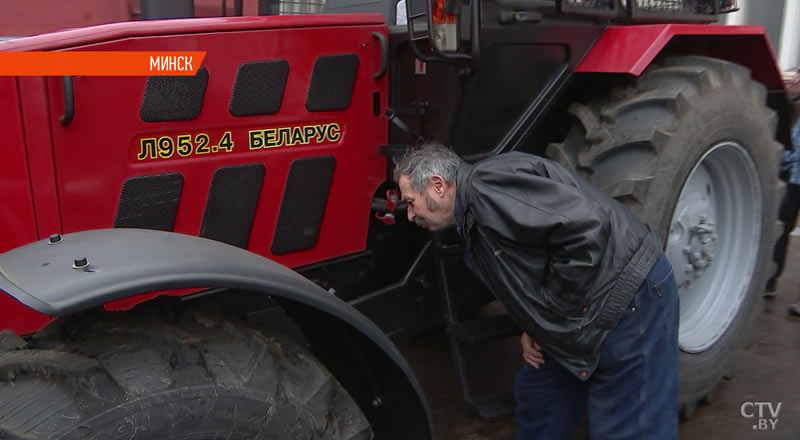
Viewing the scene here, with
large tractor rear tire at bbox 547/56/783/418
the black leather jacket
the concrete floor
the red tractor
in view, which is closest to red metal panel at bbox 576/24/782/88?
the red tractor

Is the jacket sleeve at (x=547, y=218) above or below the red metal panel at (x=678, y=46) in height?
below

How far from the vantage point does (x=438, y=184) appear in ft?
6.70

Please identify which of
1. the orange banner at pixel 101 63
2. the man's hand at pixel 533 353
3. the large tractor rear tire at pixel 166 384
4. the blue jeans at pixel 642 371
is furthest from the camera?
the man's hand at pixel 533 353

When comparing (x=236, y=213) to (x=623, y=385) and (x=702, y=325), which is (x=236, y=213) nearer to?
(x=623, y=385)

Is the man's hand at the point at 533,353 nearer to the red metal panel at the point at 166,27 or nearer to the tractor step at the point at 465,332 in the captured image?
the tractor step at the point at 465,332

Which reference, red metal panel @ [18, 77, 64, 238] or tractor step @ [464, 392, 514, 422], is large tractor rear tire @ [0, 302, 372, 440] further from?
tractor step @ [464, 392, 514, 422]

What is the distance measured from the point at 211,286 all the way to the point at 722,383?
270cm

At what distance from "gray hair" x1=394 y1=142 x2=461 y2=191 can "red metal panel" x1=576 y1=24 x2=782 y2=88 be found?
906 millimetres

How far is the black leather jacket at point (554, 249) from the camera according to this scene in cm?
187

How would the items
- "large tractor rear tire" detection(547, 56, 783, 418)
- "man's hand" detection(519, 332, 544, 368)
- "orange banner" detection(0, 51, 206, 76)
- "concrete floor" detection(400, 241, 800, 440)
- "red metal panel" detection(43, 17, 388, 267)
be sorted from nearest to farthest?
1. "orange banner" detection(0, 51, 206, 76)
2. "red metal panel" detection(43, 17, 388, 267)
3. "man's hand" detection(519, 332, 544, 368)
4. "large tractor rear tire" detection(547, 56, 783, 418)
5. "concrete floor" detection(400, 241, 800, 440)

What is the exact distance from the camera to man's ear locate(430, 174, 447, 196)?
2.03 m

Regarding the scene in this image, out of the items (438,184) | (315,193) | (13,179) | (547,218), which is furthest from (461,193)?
(13,179)

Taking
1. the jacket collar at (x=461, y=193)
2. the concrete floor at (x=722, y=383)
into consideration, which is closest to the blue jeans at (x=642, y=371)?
the jacket collar at (x=461, y=193)

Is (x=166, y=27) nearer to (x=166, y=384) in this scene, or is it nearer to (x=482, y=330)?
(x=166, y=384)
